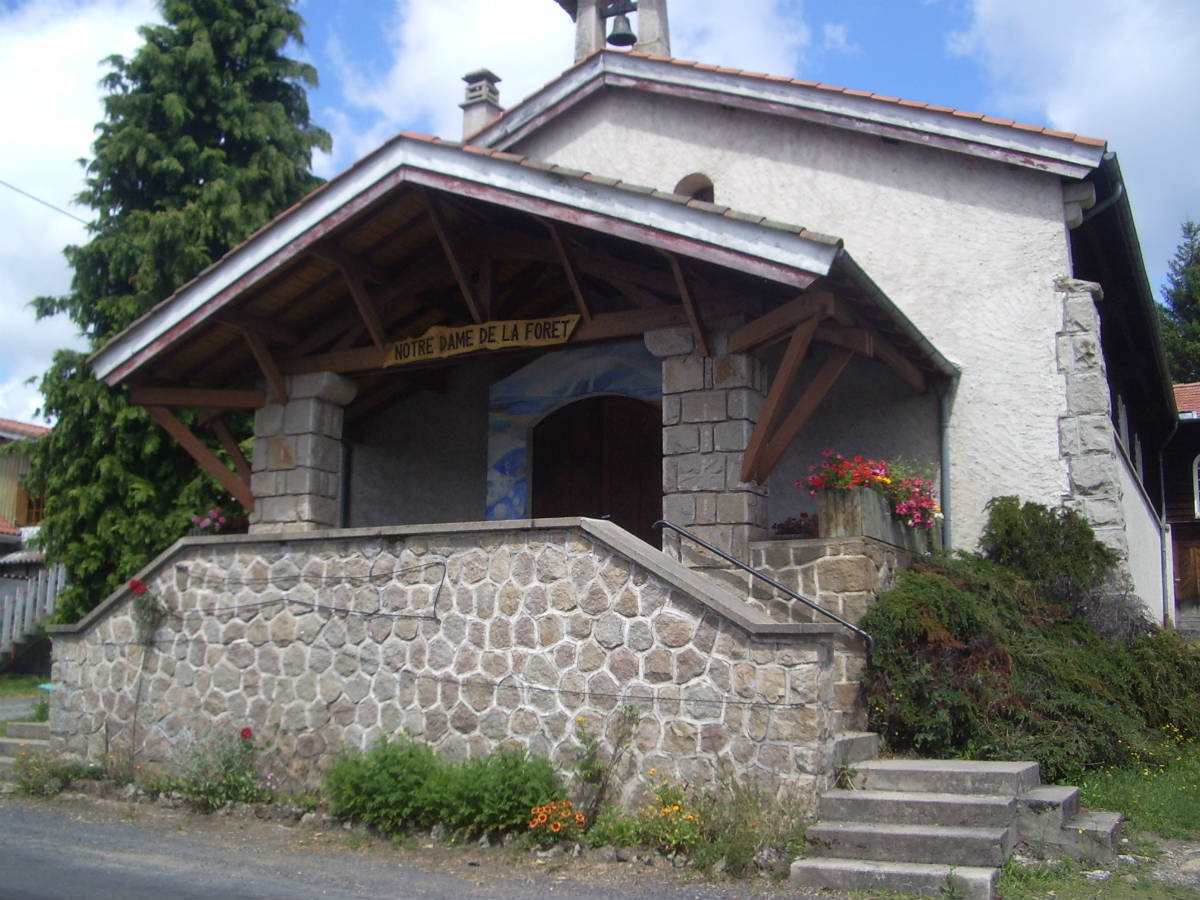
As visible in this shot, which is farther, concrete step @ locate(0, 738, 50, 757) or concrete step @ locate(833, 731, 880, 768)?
concrete step @ locate(0, 738, 50, 757)

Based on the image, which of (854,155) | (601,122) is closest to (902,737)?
(854,155)

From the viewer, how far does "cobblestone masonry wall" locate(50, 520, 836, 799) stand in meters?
6.89

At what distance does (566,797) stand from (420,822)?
983 millimetres

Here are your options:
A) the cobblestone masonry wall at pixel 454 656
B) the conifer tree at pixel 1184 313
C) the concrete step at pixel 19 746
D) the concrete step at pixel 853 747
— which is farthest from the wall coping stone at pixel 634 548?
the conifer tree at pixel 1184 313

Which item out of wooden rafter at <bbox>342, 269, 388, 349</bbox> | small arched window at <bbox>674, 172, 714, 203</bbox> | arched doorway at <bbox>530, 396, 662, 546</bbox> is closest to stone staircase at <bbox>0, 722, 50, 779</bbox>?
wooden rafter at <bbox>342, 269, 388, 349</bbox>

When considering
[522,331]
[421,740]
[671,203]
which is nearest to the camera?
[421,740]

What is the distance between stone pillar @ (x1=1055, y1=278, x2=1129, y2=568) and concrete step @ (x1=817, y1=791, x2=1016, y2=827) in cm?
416

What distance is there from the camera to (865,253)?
1165cm

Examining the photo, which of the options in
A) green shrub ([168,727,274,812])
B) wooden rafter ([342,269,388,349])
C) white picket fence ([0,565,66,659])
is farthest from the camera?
white picket fence ([0,565,66,659])

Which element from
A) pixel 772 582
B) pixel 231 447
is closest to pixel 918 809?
pixel 772 582

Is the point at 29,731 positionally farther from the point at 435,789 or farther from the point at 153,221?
the point at 153,221

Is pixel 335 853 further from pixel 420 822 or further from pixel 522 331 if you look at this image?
pixel 522 331

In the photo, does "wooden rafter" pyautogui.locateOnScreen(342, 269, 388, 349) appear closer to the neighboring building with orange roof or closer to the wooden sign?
the wooden sign

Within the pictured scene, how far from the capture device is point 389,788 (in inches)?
295
